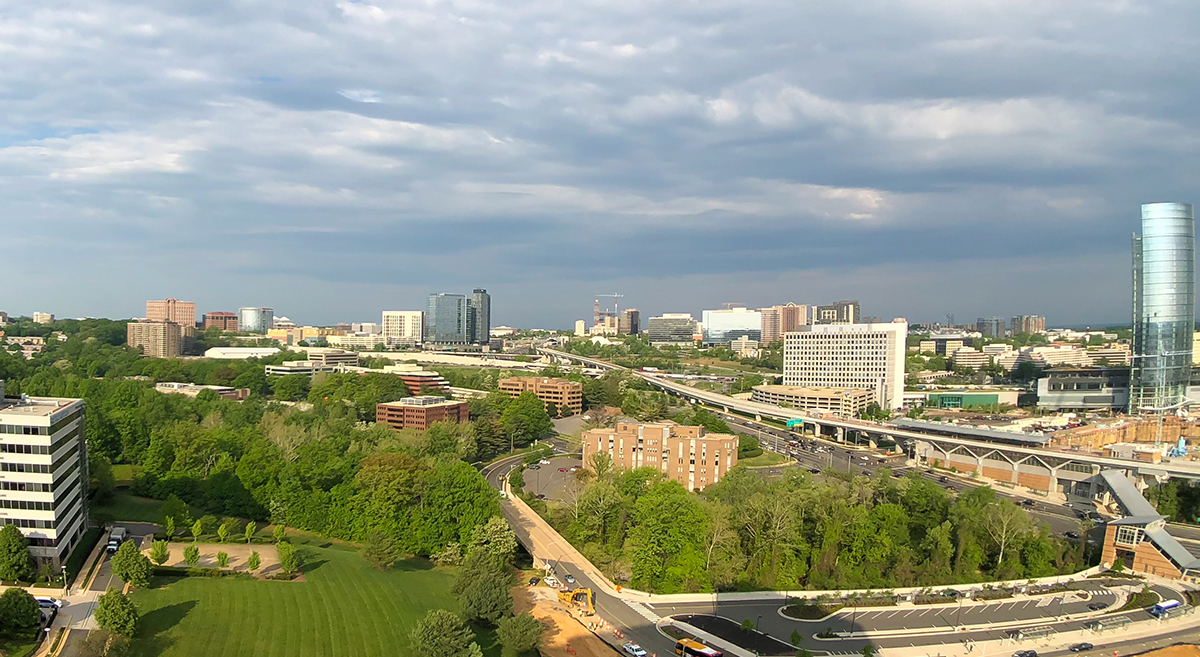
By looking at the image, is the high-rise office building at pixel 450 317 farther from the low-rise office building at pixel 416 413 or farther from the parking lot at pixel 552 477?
the parking lot at pixel 552 477

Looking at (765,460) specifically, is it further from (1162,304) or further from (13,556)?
(1162,304)

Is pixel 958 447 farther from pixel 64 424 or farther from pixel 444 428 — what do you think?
pixel 64 424

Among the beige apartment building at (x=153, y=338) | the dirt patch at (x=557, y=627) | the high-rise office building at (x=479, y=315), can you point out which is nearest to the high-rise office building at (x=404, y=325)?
the high-rise office building at (x=479, y=315)

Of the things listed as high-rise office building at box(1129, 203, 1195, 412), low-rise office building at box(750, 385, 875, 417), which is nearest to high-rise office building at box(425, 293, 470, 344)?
low-rise office building at box(750, 385, 875, 417)

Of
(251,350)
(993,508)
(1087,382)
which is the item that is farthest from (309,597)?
(251,350)

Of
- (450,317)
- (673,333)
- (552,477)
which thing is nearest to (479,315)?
(450,317)

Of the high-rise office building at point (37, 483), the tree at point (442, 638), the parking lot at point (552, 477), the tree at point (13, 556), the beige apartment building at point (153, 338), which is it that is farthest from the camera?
the beige apartment building at point (153, 338)

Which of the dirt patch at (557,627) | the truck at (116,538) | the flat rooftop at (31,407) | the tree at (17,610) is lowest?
the dirt patch at (557,627)
